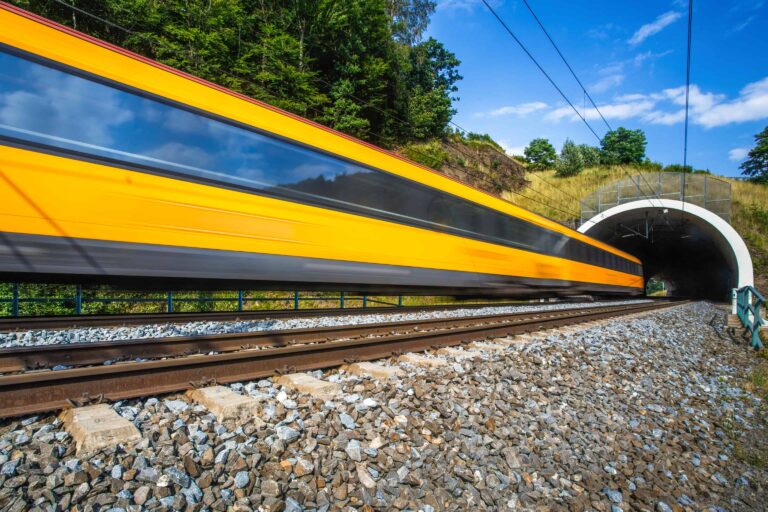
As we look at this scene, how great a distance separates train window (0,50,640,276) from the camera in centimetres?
366

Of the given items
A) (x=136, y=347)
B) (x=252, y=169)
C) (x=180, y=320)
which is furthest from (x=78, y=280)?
(x=180, y=320)

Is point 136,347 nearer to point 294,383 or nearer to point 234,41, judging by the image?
point 294,383

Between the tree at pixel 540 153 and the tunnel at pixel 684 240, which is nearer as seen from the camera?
the tunnel at pixel 684 240

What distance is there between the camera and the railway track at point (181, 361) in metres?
2.54

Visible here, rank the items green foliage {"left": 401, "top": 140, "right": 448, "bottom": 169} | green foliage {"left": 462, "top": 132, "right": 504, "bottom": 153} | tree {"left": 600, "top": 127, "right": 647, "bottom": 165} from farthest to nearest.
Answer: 1. tree {"left": 600, "top": 127, "right": 647, "bottom": 165}
2. green foliage {"left": 462, "top": 132, "right": 504, "bottom": 153}
3. green foliage {"left": 401, "top": 140, "right": 448, "bottom": 169}

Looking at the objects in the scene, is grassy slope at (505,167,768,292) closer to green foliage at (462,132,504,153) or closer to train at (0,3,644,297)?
Result: green foliage at (462,132,504,153)

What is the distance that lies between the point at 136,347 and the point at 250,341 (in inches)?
47.4

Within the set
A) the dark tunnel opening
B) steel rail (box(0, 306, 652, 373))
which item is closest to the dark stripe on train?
steel rail (box(0, 306, 652, 373))

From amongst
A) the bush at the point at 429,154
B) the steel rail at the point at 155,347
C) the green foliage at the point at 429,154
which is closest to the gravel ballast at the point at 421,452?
the steel rail at the point at 155,347

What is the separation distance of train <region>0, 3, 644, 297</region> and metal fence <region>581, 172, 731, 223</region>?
23147 mm

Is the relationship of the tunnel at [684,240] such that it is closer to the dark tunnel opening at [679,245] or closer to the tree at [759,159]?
the dark tunnel opening at [679,245]

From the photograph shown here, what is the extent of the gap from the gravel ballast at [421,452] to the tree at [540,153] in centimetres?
5965

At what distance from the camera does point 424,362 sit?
13.4ft

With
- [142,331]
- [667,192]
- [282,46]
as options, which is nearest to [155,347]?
[142,331]
